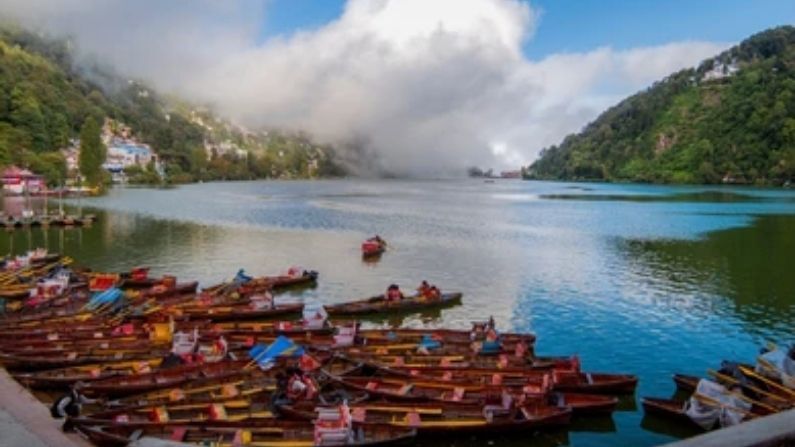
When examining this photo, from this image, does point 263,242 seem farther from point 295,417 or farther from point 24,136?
point 24,136

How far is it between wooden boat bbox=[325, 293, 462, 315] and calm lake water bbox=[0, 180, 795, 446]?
40.1 inches

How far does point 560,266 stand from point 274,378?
40465 mm

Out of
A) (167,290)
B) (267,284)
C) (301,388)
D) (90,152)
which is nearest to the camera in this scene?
(301,388)

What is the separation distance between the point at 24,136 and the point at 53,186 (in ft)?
72.8

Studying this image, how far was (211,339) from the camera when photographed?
29172 millimetres

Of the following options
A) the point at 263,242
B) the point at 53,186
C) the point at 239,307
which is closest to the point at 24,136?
the point at 53,186

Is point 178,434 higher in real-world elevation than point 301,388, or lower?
lower

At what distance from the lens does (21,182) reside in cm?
13425

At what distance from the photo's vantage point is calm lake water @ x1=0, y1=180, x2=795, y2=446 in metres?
33.2

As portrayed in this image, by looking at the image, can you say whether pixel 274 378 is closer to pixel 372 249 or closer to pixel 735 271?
pixel 372 249

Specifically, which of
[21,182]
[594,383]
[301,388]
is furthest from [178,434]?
[21,182]

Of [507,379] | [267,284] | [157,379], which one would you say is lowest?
[267,284]

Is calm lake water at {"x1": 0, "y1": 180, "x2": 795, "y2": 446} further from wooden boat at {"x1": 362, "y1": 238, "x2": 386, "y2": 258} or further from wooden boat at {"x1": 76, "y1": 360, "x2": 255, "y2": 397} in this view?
wooden boat at {"x1": 76, "y1": 360, "x2": 255, "y2": 397}

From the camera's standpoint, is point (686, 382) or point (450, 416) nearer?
point (450, 416)
